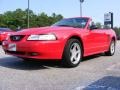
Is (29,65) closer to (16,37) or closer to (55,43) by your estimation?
(16,37)

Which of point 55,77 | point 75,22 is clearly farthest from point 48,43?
point 75,22

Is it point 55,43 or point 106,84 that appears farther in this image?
point 55,43

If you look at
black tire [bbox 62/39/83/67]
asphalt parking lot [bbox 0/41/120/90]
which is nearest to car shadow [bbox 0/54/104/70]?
asphalt parking lot [bbox 0/41/120/90]

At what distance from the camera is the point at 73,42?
7.10 meters

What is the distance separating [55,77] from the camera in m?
5.80

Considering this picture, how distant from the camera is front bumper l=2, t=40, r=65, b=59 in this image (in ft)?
21.0

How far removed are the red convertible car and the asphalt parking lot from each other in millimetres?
326

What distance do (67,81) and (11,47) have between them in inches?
78.0

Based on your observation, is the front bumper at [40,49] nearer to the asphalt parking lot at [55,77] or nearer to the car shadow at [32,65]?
the asphalt parking lot at [55,77]

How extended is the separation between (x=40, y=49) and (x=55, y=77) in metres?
0.88

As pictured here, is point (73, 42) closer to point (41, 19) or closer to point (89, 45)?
point (89, 45)

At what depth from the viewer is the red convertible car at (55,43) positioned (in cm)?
646

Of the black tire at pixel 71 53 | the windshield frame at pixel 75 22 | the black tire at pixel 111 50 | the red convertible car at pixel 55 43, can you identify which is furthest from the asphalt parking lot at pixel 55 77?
the black tire at pixel 111 50

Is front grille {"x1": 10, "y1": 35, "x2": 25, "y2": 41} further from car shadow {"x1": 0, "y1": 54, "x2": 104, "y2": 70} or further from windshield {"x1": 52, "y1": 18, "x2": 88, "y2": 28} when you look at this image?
windshield {"x1": 52, "y1": 18, "x2": 88, "y2": 28}
